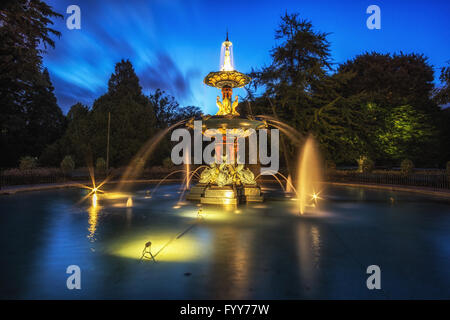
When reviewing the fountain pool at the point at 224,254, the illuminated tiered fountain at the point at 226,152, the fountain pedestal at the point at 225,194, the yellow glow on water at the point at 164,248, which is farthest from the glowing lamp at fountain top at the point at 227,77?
the yellow glow on water at the point at 164,248

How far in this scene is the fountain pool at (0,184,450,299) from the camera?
14.9 feet

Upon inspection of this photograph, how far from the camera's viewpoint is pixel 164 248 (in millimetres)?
6855

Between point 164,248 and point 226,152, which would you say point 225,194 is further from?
point 164,248

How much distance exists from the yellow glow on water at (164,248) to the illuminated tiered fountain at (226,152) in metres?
6.91

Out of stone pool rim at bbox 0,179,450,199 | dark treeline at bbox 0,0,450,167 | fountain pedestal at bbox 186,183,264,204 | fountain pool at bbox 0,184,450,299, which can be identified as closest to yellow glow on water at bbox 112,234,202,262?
fountain pool at bbox 0,184,450,299

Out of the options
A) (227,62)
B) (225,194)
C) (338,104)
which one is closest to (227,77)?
(227,62)

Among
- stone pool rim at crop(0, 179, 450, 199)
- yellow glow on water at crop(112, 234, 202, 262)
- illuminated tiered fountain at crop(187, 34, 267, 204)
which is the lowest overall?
yellow glow on water at crop(112, 234, 202, 262)

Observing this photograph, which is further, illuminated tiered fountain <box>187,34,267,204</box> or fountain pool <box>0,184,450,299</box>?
illuminated tiered fountain <box>187,34,267,204</box>

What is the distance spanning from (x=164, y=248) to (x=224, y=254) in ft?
5.01

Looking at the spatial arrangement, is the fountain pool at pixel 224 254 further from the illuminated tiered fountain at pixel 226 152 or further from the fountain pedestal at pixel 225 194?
the illuminated tiered fountain at pixel 226 152

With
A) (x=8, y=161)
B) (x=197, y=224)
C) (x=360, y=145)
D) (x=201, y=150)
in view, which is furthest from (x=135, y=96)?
(x=197, y=224)

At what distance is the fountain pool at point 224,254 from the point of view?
14.9ft

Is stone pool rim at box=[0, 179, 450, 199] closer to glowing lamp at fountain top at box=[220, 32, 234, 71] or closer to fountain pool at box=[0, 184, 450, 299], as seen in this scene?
fountain pool at box=[0, 184, 450, 299]

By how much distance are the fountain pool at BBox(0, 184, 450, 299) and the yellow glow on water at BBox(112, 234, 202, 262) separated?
0.03 metres
